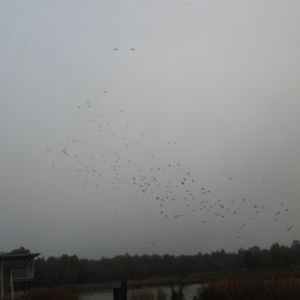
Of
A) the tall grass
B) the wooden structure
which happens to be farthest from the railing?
the tall grass

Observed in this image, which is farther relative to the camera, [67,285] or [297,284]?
[67,285]

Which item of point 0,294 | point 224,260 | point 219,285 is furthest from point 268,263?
point 0,294

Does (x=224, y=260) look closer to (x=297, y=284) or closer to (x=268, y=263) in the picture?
(x=268, y=263)

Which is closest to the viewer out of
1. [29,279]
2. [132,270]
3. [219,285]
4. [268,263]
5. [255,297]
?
[255,297]

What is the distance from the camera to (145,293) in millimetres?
27906

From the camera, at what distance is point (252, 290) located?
87.9 ft

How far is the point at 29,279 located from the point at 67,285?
4408 centimetres

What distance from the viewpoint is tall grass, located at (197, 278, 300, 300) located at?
24.3 m

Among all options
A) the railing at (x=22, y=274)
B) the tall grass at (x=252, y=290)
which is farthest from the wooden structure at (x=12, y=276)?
the tall grass at (x=252, y=290)

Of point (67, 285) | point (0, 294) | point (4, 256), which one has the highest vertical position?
point (4, 256)

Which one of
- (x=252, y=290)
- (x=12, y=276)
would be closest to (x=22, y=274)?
(x=12, y=276)

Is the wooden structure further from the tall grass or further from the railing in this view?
the tall grass

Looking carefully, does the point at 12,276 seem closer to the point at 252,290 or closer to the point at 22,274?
the point at 22,274

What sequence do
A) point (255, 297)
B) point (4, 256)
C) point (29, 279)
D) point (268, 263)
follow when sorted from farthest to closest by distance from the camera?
point (268, 263) < point (29, 279) < point (4, 256) < point (255, 297)
